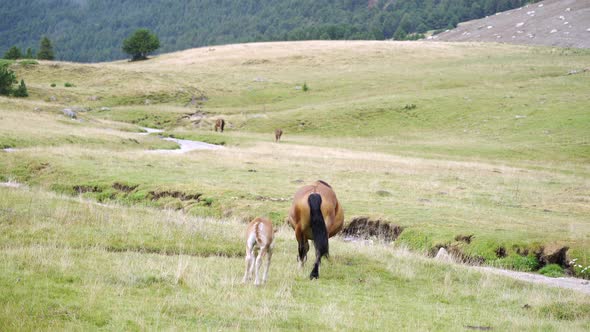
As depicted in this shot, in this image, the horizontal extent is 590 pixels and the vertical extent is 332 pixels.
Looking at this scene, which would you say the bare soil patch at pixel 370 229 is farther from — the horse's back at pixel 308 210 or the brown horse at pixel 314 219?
the brown horse at pixel 314 219

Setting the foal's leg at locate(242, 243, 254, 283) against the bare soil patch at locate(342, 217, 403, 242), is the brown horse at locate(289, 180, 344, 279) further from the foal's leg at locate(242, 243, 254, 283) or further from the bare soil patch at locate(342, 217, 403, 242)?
the bare soil patch at locate(342, 217, 403, 242)

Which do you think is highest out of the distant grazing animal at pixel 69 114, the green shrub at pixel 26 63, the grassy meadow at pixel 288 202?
the green shrub at pixel 26 63

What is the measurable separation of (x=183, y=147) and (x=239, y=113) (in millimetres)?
28514

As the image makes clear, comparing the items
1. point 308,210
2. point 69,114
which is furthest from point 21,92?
point 308,210

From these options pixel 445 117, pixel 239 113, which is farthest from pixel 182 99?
pixel 445 117

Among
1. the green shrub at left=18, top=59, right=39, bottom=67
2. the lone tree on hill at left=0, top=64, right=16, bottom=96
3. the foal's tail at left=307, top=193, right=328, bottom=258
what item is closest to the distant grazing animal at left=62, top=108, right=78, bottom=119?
the lone tree on hill at left=0, top=64, right=16, bottom=96

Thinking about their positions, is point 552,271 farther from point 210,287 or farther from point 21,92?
point 21,92

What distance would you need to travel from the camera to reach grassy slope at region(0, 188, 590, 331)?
10.1 m

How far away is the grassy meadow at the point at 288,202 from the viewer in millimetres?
11305

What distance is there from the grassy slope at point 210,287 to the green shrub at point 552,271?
9.67ft

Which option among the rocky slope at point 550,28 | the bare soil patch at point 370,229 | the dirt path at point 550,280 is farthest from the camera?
the rocky slope at point 550,28

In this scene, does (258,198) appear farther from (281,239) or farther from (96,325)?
(96,325)

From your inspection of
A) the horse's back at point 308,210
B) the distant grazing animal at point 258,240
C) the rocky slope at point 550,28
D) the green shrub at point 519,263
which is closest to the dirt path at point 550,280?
the green shrub at point 519,263

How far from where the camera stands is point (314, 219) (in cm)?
1471
